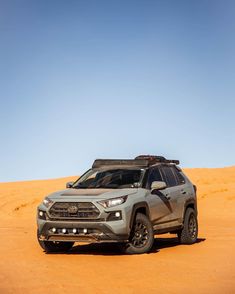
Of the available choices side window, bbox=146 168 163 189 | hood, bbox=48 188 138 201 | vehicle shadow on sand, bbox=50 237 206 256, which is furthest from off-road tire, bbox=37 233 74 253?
side window, bbox=146 168 163 189

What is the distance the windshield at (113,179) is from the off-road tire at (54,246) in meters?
1.19

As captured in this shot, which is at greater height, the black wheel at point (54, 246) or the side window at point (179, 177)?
the side window at point (179, 177)

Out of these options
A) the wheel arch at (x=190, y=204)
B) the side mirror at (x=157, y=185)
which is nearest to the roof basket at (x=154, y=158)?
the side mirror at (x=157, y=185)

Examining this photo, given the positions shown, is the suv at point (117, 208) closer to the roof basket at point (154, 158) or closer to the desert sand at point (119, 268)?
the roof basket at point (154, 158)

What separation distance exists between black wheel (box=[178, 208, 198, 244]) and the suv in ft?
0.46

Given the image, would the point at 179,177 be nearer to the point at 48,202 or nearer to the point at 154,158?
the point at 154,158

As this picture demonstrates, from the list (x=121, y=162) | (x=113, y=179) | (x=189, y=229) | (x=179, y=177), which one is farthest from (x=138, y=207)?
(x=179, y=177)

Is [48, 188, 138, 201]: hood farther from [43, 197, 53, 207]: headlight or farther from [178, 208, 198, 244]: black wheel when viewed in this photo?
[178, 208, 198, 244]: black wheel

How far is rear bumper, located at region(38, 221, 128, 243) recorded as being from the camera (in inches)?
460

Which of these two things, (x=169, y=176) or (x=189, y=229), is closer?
(x=169, y=176)

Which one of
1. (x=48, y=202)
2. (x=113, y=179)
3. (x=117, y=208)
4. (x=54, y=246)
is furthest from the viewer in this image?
(x=113, y=179)

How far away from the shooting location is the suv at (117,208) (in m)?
11.8

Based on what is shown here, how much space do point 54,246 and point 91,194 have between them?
1385mm

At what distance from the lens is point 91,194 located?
12.2 m
